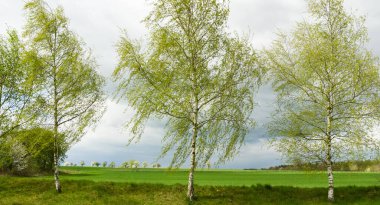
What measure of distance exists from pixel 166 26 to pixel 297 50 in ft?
29.3

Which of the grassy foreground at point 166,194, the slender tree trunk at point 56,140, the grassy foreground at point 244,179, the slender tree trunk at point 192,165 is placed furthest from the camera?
the grassy foreground at point 244,179

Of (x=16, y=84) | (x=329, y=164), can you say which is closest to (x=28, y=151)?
(x=16, y=84)

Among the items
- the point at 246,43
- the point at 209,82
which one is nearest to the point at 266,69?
the point at 246,43

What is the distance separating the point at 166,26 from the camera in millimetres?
25688

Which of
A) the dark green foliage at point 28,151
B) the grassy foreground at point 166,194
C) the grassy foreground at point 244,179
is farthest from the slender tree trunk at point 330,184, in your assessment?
the dark green foliage at point 28,151

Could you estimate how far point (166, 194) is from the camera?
26.6 m

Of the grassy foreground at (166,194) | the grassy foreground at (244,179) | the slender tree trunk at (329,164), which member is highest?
the slender tree trunk at (329,164)

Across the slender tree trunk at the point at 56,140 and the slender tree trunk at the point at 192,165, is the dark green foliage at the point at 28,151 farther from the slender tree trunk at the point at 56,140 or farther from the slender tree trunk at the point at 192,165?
the slender tree trunk at the point at 192,165

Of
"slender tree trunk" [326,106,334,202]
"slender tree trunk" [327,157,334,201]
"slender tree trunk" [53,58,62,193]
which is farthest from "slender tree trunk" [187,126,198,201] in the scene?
"slender tree trunk" [53,58,62,193]

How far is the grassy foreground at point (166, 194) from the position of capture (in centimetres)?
2556

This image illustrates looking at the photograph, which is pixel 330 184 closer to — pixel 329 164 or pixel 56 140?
pixel 329 164

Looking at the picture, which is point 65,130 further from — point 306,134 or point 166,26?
point 306,134

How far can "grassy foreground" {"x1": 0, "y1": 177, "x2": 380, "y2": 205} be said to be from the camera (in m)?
25.6

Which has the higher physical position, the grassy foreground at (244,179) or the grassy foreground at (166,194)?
the grassy foreground at (244,179)
